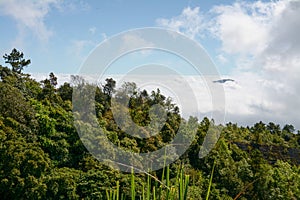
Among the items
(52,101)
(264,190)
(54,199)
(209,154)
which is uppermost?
(52,101)

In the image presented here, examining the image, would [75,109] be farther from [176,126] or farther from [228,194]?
[228,194]

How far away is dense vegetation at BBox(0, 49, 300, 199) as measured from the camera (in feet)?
44.5

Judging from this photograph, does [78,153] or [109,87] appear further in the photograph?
[109,87]

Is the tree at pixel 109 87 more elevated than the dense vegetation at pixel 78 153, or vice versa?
the tree at pixel 109 87

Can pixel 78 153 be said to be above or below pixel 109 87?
below

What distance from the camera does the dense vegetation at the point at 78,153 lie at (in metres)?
13.6

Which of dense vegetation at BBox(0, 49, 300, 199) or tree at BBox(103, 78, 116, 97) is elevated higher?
tree at BBox(103, 78, 116, 97)

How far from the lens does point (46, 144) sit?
1623 cm

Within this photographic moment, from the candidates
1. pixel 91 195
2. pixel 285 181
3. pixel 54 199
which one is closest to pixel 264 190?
pixel 285 181

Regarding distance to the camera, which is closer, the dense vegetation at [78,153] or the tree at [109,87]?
the dense vegetation at [78,153]

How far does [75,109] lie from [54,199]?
5.37 metres

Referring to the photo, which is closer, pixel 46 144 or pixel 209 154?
pixel 46 144

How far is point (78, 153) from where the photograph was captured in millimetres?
16547

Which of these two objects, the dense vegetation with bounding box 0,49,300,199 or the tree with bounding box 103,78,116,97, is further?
the tree with bounding box 103,78,116,97
